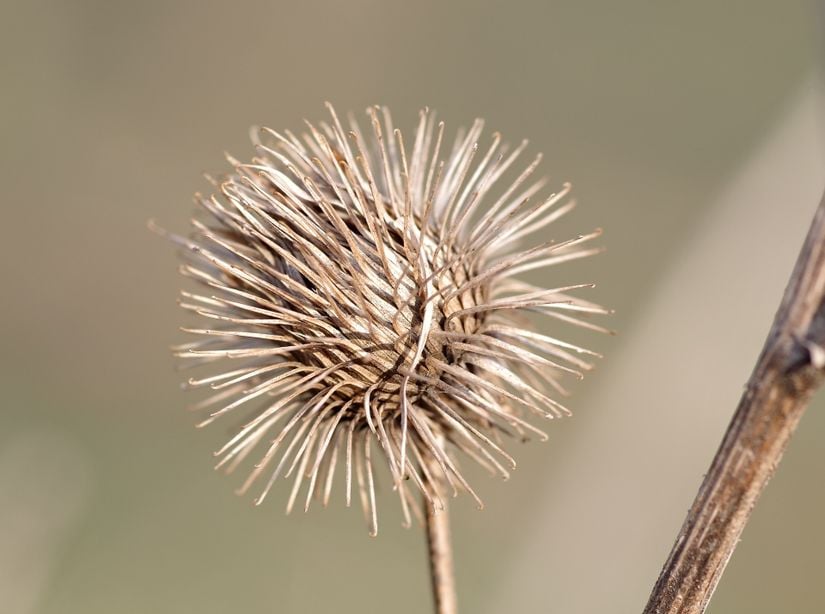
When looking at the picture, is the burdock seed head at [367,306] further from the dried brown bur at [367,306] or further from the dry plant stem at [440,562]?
the dry plant stem at [440,562]

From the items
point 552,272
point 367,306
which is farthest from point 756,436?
point 552,272

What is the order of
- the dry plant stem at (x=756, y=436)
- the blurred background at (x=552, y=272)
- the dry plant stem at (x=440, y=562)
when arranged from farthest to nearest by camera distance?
the blurred background at (x=552, y=272)
the dry plant stem at (x=440, y=562)
the dry plant stem at (x=756, y=436)

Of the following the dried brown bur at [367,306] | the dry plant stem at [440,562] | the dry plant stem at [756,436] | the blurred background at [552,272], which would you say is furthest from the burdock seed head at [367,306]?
the blurred background at [552,272]

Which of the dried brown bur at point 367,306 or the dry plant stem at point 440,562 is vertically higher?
the dried brown bur at point 367,306

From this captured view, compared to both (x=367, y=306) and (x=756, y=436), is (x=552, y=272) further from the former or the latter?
(x=756, y=436)

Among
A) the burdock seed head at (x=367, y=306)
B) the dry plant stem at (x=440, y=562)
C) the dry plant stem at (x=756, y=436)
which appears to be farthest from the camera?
the dry plant stem at (x=440, y=562)
